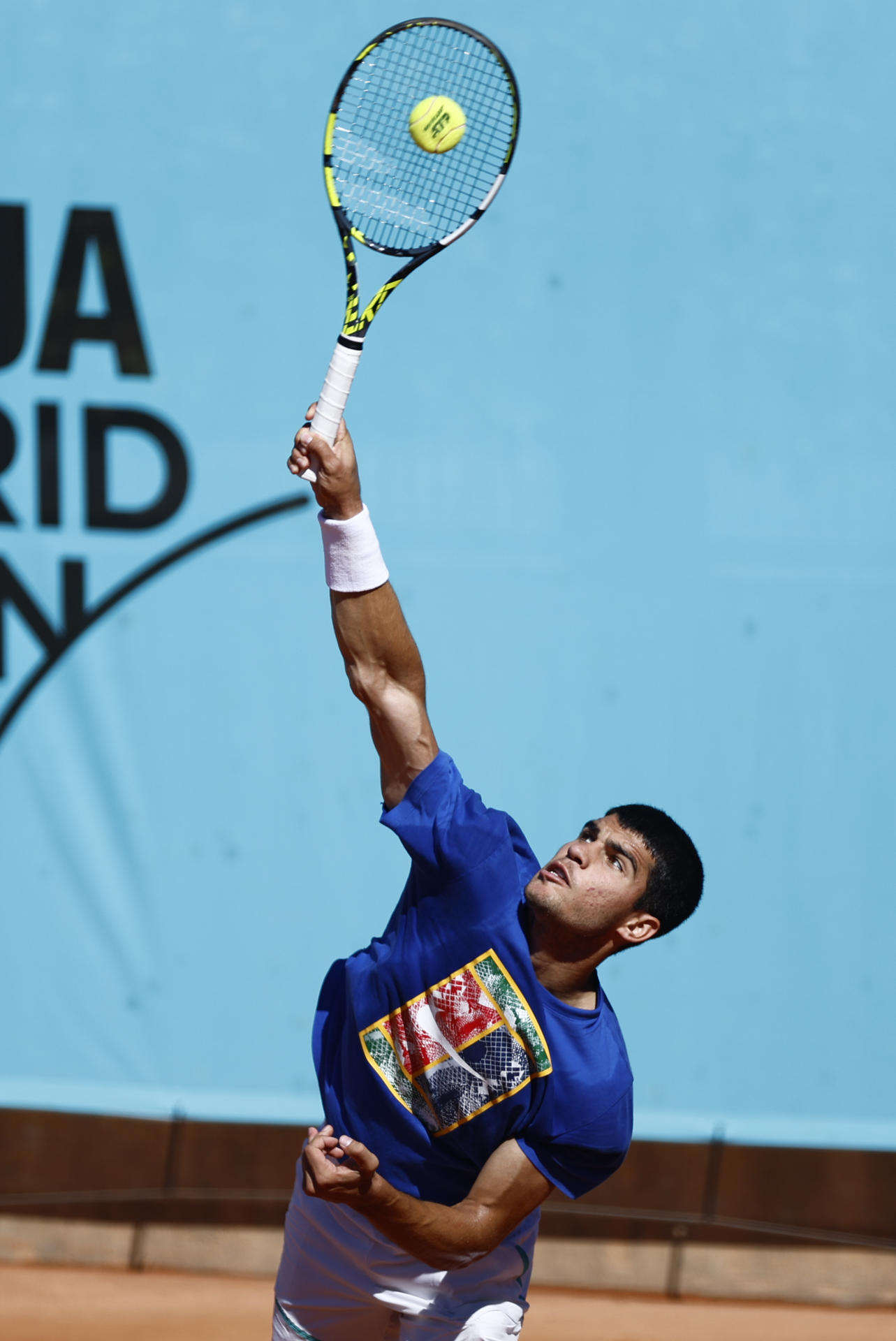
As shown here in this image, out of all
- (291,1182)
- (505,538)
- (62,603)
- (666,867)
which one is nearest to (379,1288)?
(666,867)

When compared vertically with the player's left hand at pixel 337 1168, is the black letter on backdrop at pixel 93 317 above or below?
above

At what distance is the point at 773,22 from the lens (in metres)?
3.52

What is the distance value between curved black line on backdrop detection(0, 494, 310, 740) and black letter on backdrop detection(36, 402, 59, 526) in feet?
0.88

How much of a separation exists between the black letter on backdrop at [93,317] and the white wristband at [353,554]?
1914 mm

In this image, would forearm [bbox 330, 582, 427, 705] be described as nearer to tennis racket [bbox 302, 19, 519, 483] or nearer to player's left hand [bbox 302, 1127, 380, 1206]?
tennis racket [bbox 302, 19, 519, 483]

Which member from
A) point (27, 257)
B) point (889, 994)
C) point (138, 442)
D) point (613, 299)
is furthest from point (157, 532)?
point (889, 994)

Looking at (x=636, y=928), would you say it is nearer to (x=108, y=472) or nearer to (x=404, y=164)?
(x=404, y=164)

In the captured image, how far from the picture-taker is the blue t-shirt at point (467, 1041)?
6.31 feet

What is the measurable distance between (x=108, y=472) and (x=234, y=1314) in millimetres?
2347

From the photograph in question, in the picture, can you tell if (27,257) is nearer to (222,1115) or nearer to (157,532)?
(157,532)

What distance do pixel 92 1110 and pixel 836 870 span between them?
86.4 inches

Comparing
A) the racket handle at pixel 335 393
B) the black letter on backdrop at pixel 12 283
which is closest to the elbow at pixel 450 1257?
the racket handle at pixel 335 393

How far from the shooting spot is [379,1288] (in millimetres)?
2016

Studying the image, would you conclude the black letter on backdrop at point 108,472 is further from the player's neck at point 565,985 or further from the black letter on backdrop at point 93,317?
the player's neck at point 565,985
